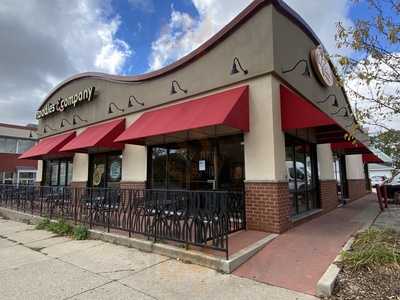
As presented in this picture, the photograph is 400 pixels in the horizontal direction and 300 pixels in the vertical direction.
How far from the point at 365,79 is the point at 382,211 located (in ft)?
25.9

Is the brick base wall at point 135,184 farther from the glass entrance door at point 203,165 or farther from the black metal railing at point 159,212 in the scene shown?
the black metal railing at point 159,212

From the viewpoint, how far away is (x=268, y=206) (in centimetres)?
694

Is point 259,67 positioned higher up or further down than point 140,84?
further down

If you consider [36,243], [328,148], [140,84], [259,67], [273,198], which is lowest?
[36,243]

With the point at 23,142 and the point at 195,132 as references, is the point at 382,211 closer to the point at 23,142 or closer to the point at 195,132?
the point at 195,132

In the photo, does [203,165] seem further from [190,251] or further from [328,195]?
[328,195]

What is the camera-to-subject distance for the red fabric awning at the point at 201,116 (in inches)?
280

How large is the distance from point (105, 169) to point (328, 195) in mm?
9670

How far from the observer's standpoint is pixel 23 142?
30219 mm

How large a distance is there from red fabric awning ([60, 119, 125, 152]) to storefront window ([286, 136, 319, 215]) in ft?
21.2

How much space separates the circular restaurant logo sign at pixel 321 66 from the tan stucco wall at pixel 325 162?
102 inches

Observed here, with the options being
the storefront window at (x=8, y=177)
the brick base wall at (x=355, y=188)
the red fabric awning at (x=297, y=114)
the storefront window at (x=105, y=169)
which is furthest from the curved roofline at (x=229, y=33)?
the storefront window at (x=8, y=177)

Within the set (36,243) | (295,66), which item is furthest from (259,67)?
(36,243)

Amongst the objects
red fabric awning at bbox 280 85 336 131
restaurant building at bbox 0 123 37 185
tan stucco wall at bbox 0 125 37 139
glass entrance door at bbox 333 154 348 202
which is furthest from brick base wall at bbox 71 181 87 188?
tan stucco wall at bbox 0 125 37 139
